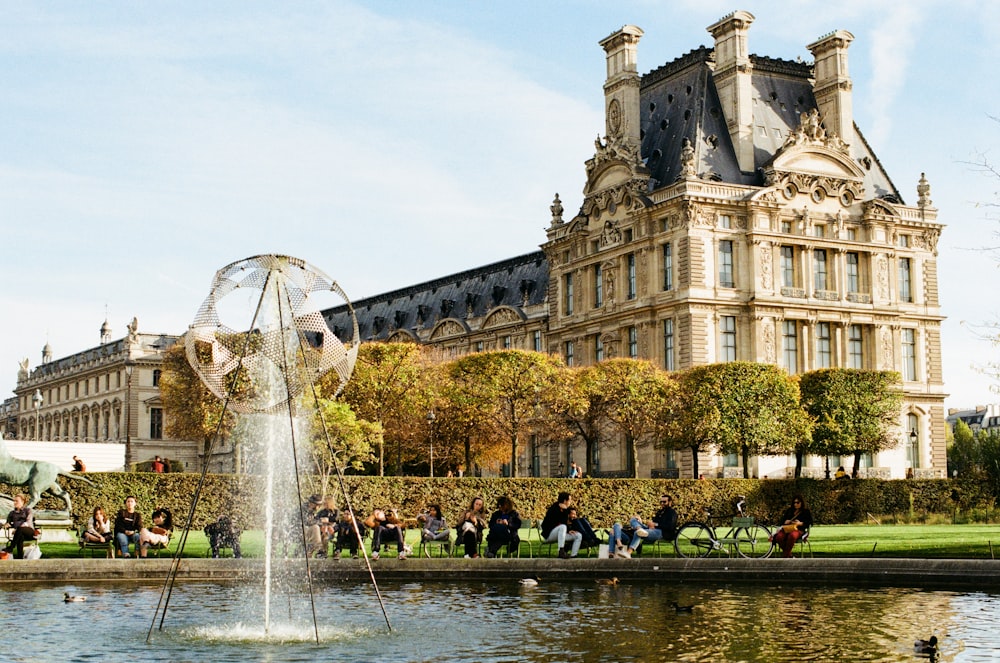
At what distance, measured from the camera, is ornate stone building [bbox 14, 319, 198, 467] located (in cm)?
10431

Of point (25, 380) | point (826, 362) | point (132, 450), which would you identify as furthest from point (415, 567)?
point (25, 380)

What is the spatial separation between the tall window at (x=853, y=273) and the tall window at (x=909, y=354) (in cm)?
365

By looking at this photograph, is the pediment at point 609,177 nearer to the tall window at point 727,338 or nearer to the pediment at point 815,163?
the pediment at point 815,163

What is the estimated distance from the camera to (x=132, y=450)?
10200cm

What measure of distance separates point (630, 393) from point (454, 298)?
1318 inches

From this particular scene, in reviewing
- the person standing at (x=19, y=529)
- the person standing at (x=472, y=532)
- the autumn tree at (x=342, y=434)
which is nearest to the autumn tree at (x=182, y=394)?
the autumn tree at (x=342, y=434)

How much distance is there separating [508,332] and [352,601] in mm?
55145

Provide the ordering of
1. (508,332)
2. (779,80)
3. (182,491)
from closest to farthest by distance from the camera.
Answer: (182,491) → (779,80) → (508,332)

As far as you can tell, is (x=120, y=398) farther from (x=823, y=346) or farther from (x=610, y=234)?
(x=823, y=346)

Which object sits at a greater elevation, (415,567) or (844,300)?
(844,300)

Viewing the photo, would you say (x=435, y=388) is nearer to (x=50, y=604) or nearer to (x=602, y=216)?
(x=602, y=216)

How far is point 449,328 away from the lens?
3123 inches

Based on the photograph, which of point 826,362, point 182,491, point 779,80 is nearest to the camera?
point 182,491

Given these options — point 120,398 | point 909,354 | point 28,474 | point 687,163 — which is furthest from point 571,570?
point 120,398
